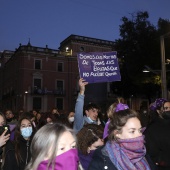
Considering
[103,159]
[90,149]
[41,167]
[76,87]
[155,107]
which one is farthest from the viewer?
[76,87]

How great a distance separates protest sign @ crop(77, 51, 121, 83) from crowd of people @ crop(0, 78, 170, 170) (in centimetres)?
176

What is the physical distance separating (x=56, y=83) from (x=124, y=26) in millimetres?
20250

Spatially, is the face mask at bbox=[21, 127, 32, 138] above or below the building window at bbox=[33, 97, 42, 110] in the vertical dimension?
above

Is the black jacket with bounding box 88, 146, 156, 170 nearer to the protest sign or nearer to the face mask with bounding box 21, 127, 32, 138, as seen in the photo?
the face mask with bounding box 21, 127, 32, 138

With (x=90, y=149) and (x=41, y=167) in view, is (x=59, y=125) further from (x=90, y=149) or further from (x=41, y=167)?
(x=90, y=149)

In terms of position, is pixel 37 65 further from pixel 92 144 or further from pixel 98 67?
pixel 92 144

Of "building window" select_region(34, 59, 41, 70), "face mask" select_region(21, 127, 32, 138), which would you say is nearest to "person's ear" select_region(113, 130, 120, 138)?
"face mask" select_region(21, 127, 32, 138)

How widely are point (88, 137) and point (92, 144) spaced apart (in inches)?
4.2

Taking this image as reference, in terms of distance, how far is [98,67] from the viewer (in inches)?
A: 267

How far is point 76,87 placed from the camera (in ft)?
158

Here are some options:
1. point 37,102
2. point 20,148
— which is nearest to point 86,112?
point 20,148

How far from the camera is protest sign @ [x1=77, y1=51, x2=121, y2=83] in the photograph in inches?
256

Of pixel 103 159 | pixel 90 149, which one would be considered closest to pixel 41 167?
pixel 103 159

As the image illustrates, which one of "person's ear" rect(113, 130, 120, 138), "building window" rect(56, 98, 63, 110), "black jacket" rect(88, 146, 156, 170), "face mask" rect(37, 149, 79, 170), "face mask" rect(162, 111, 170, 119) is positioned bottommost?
"building window" rect(56, 98, 63, 110)
